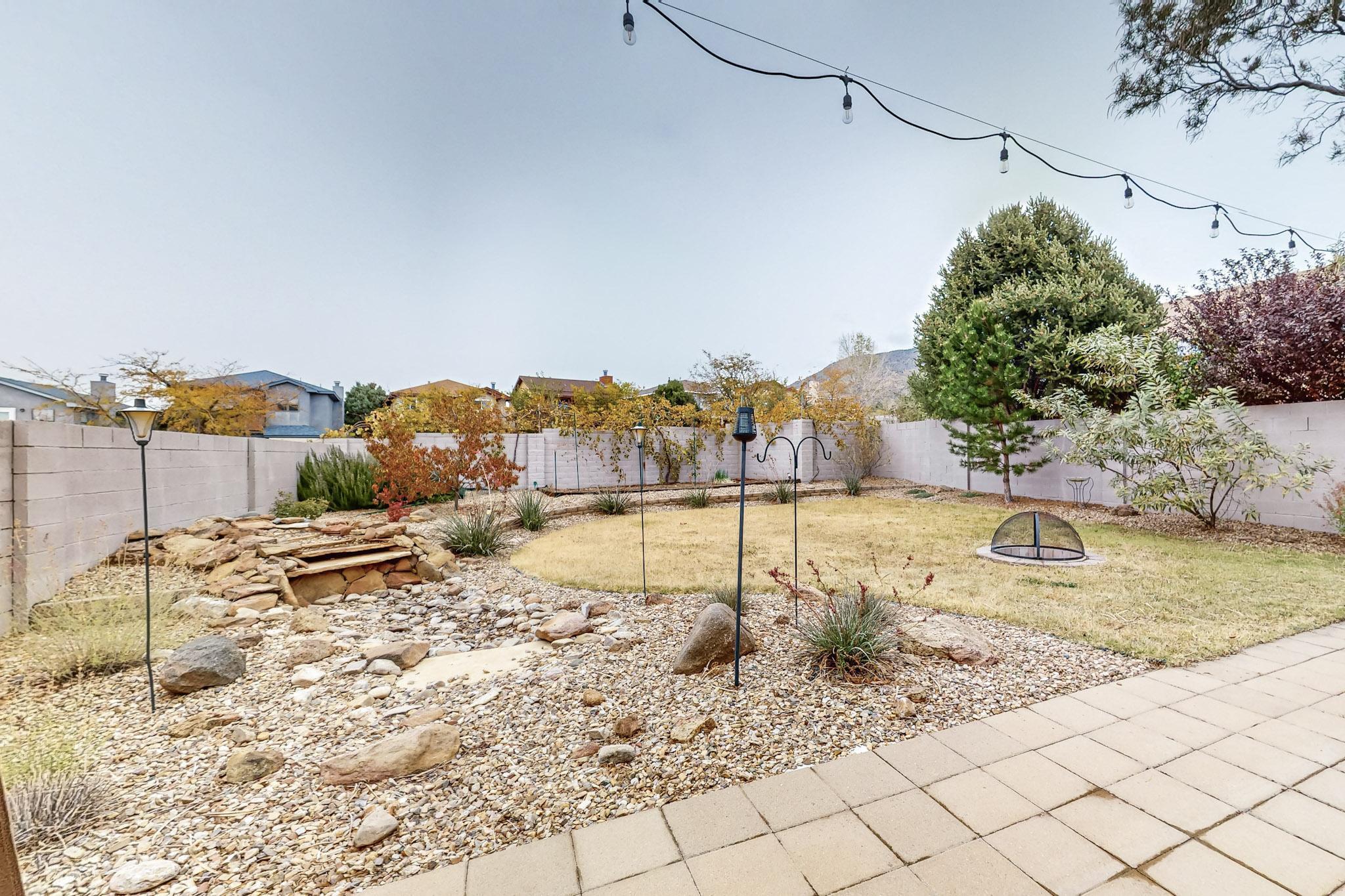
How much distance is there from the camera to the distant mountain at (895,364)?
21750mm

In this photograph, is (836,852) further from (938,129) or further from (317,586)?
(938,129)

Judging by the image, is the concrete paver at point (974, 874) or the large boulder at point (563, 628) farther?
the large boulder at point (563, 628)

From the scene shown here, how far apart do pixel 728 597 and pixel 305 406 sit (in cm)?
2967

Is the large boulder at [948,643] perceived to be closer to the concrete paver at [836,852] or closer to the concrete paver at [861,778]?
the concrete paver at [861,778]

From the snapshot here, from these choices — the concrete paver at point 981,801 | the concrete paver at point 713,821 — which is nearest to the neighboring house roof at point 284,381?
the concrete paver at point 713,821

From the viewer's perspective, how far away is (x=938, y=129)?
4781 millimetres

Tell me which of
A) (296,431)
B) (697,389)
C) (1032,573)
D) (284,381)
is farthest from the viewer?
(296,431)

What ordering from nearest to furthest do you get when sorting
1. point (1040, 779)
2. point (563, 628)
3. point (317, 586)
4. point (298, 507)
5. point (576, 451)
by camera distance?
point (1040, 779) → point (563, 628) → point (317, 586) → point (298, 507) → point (576, 451)

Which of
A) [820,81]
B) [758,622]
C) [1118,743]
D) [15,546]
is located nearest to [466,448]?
[15,546]

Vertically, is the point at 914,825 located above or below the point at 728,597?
below

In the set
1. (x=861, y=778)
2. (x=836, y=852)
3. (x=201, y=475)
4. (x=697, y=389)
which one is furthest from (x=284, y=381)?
(x=836, y=852)

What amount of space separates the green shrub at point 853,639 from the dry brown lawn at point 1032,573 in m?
1.15

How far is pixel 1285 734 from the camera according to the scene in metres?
Answer: 1.91

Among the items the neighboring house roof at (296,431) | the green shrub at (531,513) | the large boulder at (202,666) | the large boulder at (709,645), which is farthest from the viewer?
the neighboring house roof at (296,431)
